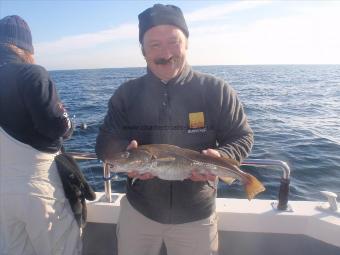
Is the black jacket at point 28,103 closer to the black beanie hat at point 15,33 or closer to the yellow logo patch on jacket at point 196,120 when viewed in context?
the black beanie hat at point 15,33

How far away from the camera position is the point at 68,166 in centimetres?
333

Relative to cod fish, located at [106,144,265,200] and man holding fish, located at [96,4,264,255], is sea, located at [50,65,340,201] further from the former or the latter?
cod fish, located at [106,144,265,200]

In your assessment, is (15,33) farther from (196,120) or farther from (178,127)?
(196,120)

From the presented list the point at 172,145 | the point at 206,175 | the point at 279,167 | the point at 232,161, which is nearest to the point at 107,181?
the point at 172,145

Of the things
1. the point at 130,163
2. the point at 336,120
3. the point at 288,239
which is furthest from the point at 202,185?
the point at 336,120

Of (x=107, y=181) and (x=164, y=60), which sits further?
(x=107, y=181)

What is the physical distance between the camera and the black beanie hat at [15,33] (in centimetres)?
314

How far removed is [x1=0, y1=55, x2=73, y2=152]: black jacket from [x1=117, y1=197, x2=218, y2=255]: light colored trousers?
1062 millimetres

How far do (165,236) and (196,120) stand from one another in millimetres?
1102

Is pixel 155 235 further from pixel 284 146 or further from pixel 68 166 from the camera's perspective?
pixel 284 146

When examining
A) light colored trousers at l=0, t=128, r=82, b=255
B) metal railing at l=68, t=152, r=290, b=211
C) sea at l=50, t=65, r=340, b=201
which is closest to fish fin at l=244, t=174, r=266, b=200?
metal railing at l=68, t=152, r=290, b=211

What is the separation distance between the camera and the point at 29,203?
295cm

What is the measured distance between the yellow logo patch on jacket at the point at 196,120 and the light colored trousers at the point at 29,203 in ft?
4.30

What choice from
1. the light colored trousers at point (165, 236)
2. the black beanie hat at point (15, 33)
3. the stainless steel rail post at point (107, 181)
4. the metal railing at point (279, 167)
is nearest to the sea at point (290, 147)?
the stainless steel rail post at point (107, 181)
